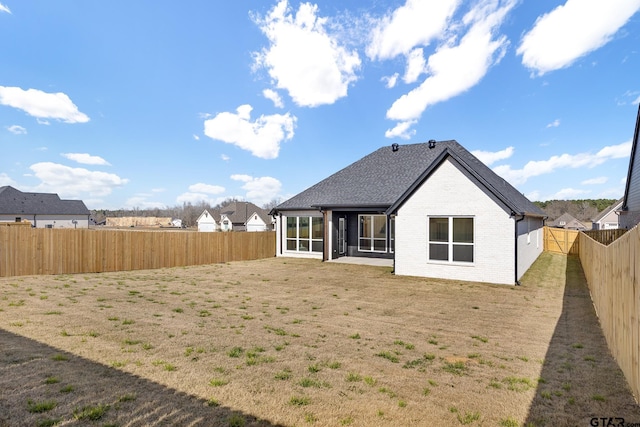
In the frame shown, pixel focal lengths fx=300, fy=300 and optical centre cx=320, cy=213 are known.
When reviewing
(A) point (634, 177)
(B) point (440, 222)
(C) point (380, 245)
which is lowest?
(C) point (380, 245)

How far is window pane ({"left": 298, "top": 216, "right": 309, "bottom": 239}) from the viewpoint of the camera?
64.5 feet

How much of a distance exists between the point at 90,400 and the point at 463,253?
12582mm

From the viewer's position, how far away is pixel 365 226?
18.9m

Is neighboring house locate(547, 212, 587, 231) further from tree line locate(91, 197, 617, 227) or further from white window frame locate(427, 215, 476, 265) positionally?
white window frame locate(427, 215, 476, 265)

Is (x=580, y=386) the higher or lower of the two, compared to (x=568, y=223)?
lower

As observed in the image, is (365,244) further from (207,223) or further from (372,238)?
(207,223)

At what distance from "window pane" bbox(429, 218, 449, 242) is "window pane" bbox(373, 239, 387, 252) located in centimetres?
533

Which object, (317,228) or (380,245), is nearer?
(380,245)

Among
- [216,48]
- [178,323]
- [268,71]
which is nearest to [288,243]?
[268,71]

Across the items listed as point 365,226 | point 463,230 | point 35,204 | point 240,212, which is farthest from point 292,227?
point 35,204

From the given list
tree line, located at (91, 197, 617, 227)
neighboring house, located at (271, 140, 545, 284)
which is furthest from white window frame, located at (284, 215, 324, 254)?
tree line, located at (91, 197, 617, 227)

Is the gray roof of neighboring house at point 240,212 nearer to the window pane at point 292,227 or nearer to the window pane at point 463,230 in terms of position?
the window pane at point 292,227

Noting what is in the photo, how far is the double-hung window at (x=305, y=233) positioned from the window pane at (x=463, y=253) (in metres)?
8.47

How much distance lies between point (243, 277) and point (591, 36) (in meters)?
17.9
